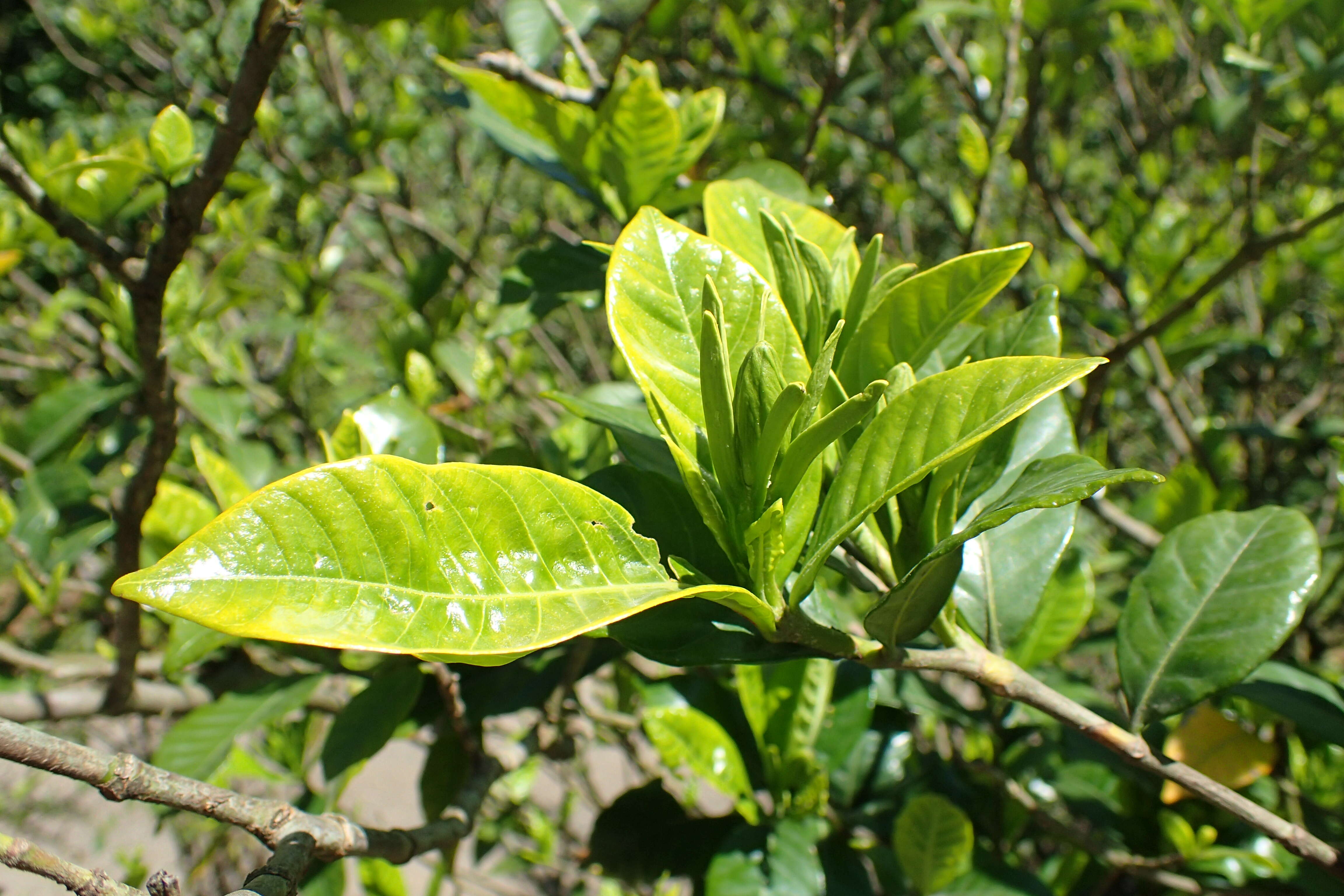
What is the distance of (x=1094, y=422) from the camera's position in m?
2.50

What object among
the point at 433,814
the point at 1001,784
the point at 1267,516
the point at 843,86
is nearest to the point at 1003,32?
the point at 843,86

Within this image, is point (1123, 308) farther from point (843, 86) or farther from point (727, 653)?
point (727, 653)

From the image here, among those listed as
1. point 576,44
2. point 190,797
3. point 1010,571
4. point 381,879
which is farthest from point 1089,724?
point 381,879

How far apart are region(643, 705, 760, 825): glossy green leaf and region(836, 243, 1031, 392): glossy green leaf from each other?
0.68m

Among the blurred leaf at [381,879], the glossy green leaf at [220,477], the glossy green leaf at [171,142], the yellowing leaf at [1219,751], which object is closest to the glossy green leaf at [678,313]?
the glossy green leaf at [171,142]

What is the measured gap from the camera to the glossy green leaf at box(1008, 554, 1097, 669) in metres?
1.34

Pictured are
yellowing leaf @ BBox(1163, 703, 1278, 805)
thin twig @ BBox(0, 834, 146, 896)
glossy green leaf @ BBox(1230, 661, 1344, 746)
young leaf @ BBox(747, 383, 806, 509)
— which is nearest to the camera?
thin twig @ BBox(0, 834, 146, 896)

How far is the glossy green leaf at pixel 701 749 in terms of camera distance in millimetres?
1271

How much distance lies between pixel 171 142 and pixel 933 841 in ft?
4.94

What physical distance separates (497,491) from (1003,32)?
2.41 m

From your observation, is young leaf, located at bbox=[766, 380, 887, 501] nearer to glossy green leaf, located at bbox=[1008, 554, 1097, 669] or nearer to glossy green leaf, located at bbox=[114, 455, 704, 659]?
glossy green leaf, located at bbox=[114, 455, 704, 659]

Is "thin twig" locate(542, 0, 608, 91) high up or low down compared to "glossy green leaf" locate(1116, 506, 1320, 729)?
up

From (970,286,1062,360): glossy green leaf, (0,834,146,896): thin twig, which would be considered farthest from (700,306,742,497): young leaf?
(0,834,146,896): thin twig

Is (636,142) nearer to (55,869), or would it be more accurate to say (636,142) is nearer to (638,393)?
(638,393)
